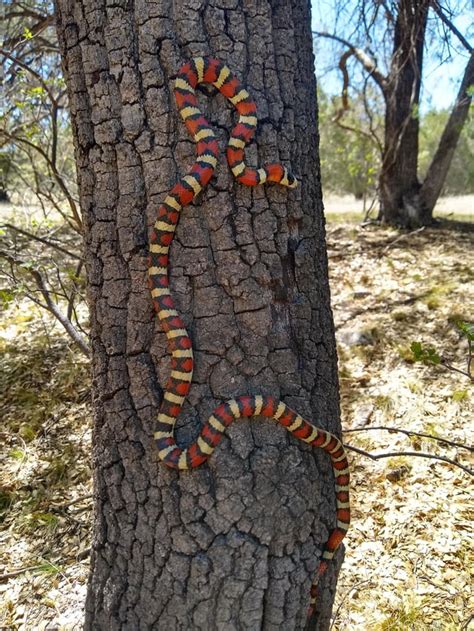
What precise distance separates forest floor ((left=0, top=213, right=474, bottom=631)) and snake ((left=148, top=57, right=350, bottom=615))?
78 centimetres

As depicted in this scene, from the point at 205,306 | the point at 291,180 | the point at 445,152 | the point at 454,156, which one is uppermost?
the point at 454,156

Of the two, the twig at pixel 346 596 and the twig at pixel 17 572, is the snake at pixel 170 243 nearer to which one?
the twig at pixel 346 596

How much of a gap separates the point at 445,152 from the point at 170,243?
25.1 feet

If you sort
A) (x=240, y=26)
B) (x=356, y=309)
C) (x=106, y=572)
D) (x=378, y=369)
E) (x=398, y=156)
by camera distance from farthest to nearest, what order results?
(x=398, y=156), (x=356, y=309), (x=378, y=369), (x=106, y=572), (x=240, y=26)

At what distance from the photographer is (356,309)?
5.70m

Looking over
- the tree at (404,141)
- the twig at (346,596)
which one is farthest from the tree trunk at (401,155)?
the twig at (346,596)

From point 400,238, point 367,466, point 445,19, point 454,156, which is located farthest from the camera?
A: point 454,156

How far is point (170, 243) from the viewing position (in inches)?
77.3

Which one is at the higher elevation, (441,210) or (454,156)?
(454,156)

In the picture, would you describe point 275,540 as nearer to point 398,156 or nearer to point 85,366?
point 85,366

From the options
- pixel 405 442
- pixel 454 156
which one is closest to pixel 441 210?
pixel 405 442

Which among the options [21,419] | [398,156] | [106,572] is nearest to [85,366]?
[21,419]

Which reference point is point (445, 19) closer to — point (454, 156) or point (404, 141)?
point (404, 141)

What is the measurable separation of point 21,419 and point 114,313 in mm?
2719
